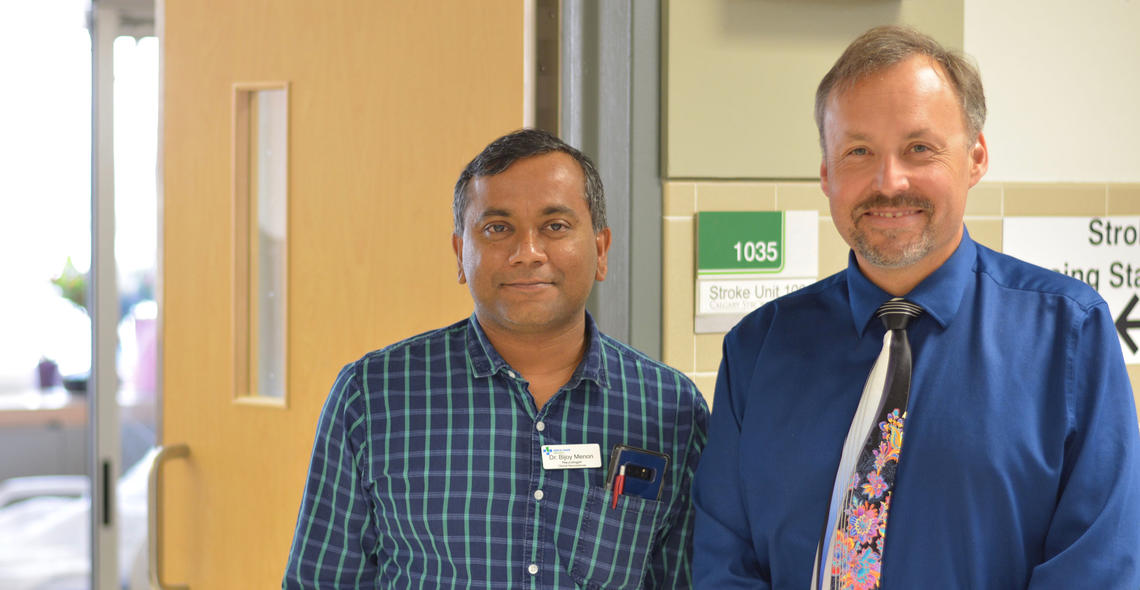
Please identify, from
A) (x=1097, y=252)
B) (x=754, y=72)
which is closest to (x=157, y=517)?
(x=754, y=72)

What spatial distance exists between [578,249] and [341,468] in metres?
0.49

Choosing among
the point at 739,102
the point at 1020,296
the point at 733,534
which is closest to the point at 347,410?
the point at 733,534

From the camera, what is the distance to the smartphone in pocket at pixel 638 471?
147cm

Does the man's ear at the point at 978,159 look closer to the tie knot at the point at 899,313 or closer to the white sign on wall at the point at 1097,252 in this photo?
the tie knot at the point at 899,313

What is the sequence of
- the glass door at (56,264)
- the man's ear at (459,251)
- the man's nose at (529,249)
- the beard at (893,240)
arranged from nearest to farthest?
the beard at (893,240) < the man's nose at (529,249) < the man's ear at (459,251) < the glass door at (56,264)

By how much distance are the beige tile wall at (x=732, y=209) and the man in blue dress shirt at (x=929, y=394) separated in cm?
68

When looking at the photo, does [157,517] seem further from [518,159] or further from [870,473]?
[870,473]

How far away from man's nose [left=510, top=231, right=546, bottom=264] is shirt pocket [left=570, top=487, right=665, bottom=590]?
362 millimetres

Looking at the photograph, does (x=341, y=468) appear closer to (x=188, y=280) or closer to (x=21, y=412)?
(x=188, y=280)

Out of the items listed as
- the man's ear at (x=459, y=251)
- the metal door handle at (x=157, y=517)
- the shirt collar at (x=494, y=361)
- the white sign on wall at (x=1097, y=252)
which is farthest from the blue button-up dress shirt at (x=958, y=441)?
the metal door handle at (x=157, y=517)

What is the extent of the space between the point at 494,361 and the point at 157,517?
3.96ft

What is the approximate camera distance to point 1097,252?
7.38ft

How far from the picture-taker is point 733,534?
1.31m

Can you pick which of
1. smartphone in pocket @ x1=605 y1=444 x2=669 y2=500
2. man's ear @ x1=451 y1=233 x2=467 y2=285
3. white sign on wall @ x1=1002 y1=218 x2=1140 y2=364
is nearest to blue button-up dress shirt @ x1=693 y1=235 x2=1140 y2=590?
smartphone in pocket @ x1=605 y1=444 x2=669 y2=500
